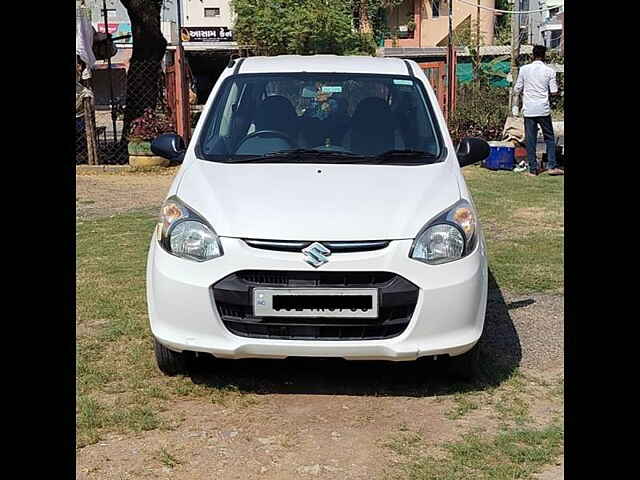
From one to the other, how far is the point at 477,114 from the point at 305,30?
9856 millimetres

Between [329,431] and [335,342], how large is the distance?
45 centimetres

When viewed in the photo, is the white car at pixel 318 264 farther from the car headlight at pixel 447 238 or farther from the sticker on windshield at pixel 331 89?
the sticker on windshield at pixel 331 89

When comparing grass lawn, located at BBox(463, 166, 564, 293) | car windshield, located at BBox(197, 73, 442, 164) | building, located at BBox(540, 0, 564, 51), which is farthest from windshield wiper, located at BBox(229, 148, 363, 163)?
building, located at BBox(540, 0, 564, 51)

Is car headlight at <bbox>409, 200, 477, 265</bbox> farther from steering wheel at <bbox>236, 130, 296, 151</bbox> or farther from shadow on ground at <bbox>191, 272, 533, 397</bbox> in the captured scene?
steering wheel at <bbox>236, 130, 296, 151</bbox>

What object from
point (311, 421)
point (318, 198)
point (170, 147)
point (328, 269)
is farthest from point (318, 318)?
point (170, 147)

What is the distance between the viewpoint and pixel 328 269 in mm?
4328

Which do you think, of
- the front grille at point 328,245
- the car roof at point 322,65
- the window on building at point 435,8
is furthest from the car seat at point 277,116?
the window on building at point 435,8

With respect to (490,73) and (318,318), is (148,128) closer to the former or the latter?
(490,73)

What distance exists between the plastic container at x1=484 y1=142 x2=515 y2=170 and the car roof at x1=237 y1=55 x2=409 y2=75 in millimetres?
8485

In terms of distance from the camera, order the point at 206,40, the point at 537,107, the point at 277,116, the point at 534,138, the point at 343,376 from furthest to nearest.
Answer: the point at 206,40
the point at 534,138
the point at 537,107
the point at 277,116
the point at 343,376

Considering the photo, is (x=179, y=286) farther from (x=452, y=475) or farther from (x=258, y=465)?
(x=452, y=475)

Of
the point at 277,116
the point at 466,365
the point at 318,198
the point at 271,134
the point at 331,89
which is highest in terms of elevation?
the point at 331,89

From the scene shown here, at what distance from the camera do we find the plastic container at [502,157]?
14.5 m
